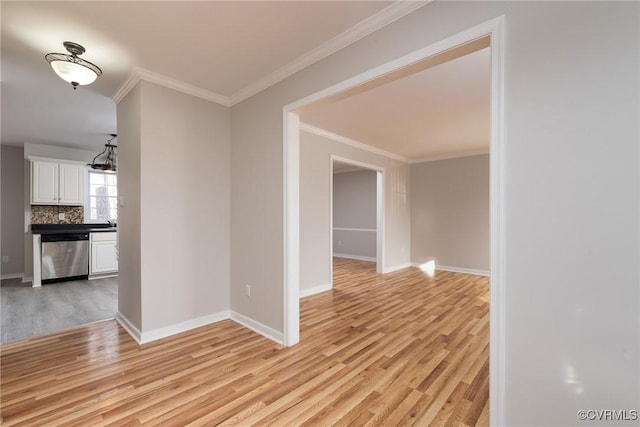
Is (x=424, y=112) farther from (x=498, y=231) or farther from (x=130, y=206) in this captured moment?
(x=130, y=206)

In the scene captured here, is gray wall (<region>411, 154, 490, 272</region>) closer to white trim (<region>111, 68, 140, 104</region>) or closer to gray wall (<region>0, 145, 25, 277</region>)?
white trim (<region>111, 68, 140, 104</region>)

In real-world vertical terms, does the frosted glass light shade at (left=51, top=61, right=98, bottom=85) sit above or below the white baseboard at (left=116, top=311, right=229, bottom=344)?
above

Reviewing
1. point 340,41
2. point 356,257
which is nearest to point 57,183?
point 340,41

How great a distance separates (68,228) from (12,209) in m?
1.28

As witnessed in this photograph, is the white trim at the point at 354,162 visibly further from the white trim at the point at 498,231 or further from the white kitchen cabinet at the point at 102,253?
the white kitchen cabinet at the point at 102,253

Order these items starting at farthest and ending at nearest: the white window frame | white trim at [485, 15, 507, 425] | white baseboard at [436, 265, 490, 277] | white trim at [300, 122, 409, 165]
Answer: the white window frame < white baseboard at [436, 265, 490, 277] < white trim at [300, 122, 409, 165] < white trim at [485, 15, 507, 425]

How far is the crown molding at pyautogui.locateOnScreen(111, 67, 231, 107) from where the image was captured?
2.73m

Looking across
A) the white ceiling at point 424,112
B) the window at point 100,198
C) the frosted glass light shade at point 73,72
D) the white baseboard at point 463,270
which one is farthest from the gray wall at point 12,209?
the white baseboard at point 463,270

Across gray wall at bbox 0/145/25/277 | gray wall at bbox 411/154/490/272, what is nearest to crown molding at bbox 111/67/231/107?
gray wall at bbox 0/145/25/277

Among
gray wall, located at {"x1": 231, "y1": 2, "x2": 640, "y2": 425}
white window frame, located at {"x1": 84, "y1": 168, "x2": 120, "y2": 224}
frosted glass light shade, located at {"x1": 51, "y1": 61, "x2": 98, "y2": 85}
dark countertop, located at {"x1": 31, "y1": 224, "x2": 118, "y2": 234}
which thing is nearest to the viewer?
gray wall, located at {"x1": 231, "y1": 2, "x2": 640, "y2": 425}

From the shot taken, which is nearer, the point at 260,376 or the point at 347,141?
the point at 260,376

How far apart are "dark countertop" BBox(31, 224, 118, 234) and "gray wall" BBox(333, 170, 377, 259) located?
5611 mm

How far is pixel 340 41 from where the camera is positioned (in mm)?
2229

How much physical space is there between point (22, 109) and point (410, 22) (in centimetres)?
486
